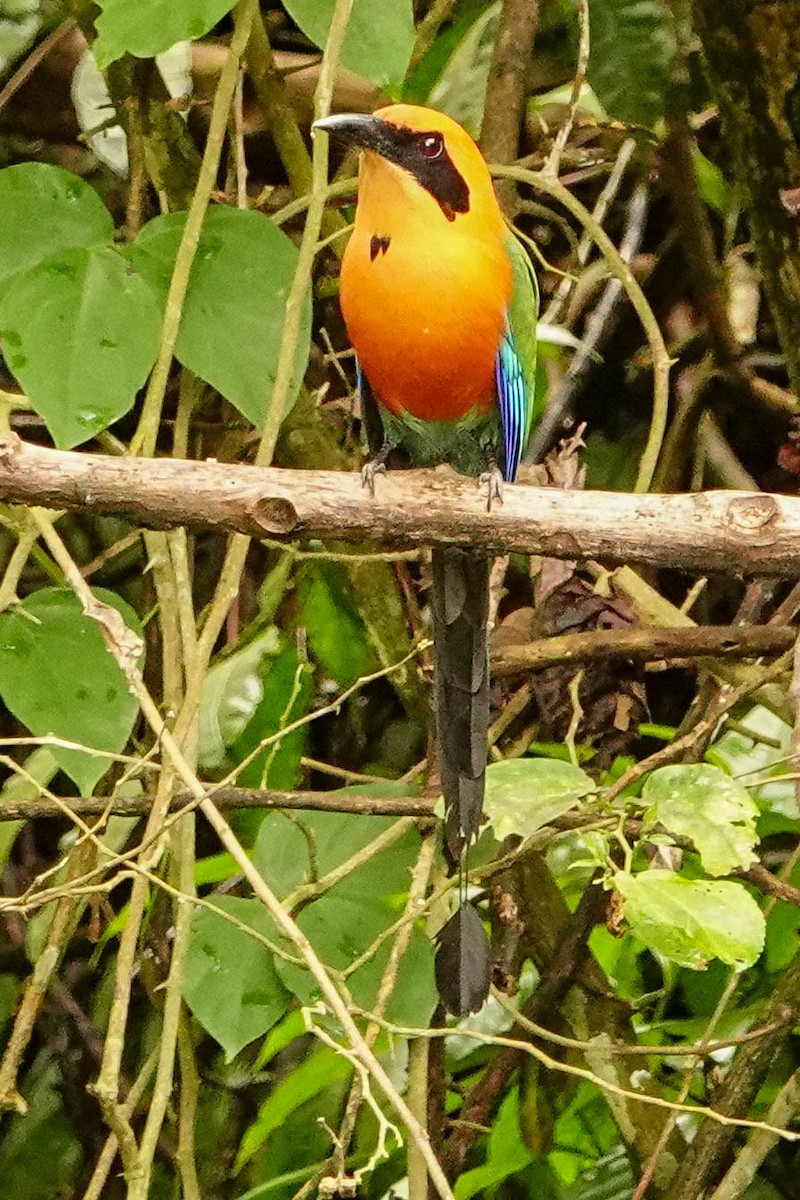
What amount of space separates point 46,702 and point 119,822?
632mm

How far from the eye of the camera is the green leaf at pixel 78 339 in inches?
68.7

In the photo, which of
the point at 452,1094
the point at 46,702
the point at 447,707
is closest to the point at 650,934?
the point at 447,707

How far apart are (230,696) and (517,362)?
0.72m

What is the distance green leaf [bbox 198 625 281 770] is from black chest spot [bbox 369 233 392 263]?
2.34 feet

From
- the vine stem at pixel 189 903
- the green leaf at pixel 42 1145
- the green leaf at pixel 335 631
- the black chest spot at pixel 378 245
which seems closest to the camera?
the vine stem at pixel 189 903

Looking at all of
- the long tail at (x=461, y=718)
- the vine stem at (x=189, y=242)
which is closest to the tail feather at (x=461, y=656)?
the long tail at (x=461, y=718)

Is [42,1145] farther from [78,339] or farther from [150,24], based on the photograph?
[150,24]

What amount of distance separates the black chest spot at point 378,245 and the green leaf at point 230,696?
0.71 m

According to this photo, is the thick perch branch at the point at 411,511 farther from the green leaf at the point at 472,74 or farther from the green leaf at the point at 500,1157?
the green leaf at the point at 472,74

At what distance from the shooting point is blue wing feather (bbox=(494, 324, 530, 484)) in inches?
81.4

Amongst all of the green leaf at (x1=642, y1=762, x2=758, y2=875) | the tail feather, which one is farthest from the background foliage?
the tail feather

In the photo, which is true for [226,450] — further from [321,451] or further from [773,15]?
[773,15]

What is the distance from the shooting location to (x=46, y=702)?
1814 mm

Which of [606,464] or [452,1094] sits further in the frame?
[606,464]
